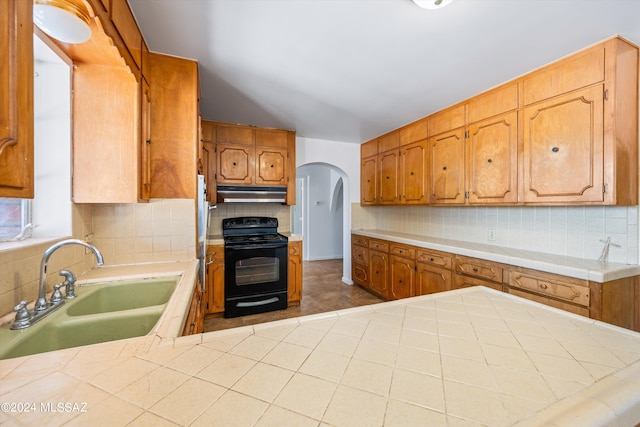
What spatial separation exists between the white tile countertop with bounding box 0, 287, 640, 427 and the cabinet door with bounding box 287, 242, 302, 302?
2268 mm

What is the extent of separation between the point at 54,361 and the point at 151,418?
432mm

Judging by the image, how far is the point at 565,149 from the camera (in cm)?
171

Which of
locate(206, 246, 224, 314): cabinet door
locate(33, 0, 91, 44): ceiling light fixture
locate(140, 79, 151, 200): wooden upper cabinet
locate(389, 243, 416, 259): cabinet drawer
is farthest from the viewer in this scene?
locate(389, 243, 416, 259): cabinet drawer

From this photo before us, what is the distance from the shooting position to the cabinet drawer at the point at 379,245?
10.7 feet

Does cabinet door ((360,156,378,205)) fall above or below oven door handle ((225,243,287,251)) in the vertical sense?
above

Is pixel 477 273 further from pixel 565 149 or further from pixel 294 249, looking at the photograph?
pixel 294 249

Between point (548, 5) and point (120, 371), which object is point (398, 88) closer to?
point (548, 5)

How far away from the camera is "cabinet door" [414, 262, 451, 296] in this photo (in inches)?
94.5

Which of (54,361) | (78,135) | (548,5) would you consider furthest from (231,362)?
(548,5)

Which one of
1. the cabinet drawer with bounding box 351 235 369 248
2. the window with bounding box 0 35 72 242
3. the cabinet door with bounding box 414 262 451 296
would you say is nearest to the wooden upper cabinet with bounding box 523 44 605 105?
the cabinet door with bounding box 414 262 451 296

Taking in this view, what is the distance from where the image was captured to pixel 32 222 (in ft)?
4.07

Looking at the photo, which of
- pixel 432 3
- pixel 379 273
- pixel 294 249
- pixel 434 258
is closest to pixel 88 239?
pixel 294 249

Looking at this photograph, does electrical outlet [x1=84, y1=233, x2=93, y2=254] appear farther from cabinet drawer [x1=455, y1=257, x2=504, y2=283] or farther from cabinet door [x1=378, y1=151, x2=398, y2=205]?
cabinet door [x1=378, y1=151, x2=398, y2=205]

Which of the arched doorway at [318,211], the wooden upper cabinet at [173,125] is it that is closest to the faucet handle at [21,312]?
the wooden upper cabinet at [173,125]
